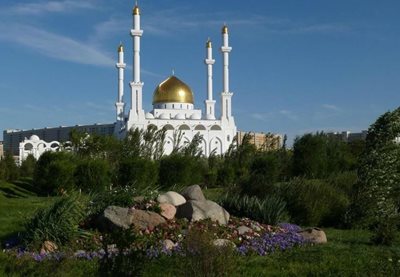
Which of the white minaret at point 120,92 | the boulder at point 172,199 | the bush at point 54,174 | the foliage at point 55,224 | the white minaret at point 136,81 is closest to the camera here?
the foliage at point 55,224

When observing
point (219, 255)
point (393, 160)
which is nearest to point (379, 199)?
point (393, 160)

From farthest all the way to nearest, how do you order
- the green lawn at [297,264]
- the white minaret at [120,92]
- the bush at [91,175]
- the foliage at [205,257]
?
the white minaret at [120,92], the bush at [91,175], the green lawn at [297,264], the foliage at [205,257]

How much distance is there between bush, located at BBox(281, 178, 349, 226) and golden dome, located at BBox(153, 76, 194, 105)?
5271 cm

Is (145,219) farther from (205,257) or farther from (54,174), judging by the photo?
(54,174)

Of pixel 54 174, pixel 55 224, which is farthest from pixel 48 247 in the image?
pixel 54 174

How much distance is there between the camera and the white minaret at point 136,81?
182 feet

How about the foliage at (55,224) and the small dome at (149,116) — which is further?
the small dome at (149,116)

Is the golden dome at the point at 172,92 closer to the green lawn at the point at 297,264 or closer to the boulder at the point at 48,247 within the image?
the green lawn at the point at 297,264

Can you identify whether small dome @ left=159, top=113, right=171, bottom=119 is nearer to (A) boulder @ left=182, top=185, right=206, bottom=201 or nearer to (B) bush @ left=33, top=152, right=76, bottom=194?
(B) bush @ left=33, top=152, right=76, bottom=194

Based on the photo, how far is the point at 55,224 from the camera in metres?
9.54

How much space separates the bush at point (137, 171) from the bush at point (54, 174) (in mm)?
2078

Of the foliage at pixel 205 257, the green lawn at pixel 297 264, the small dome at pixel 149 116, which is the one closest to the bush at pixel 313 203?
the green lawn at pixel 297 264

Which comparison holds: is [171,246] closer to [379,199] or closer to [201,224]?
[201,224]

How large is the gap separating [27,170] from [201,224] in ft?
91.3
